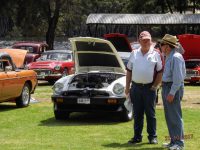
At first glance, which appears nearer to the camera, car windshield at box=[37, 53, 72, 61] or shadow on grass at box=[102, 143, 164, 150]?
shadow on grass at box=[102, 143, 164, 150]

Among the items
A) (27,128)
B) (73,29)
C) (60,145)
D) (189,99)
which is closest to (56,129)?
(27,128)

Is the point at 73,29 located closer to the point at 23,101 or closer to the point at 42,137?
the point at 23,101

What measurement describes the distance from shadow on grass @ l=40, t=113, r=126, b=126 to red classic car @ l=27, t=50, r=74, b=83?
33.1 ft

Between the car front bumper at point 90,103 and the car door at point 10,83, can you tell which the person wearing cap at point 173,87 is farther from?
the car door at point 10,83

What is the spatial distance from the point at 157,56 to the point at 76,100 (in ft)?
10.8

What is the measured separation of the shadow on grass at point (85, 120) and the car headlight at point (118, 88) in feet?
2.40

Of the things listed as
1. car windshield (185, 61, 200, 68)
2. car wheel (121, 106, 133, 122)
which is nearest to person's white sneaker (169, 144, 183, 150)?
car wheel (121, 106, 133, 122)

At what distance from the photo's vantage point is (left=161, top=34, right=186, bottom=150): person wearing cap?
873 centimetres

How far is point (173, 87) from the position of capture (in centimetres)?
870

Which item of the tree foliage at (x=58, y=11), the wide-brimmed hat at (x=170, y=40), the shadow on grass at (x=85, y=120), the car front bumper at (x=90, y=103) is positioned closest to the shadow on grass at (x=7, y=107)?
the shadow on grass at (x=85, y=120)

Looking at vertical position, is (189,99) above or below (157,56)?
below

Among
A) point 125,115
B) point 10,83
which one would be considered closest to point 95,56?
point 125,115

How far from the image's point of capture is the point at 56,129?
11.5 meters

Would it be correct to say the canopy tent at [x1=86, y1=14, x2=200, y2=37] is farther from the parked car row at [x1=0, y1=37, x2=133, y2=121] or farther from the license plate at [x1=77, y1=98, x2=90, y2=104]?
the license plate at [x1=77, y1=98, x2=90, y2=104]
